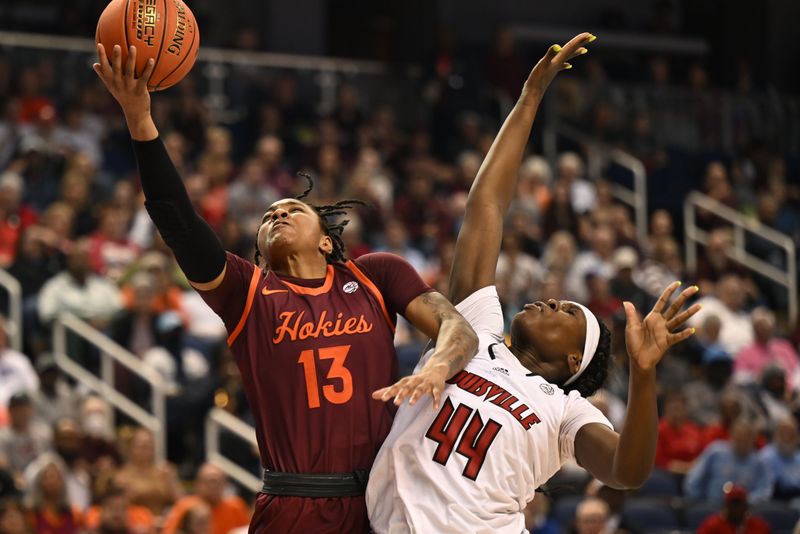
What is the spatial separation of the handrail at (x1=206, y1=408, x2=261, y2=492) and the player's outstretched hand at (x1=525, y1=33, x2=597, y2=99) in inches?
214

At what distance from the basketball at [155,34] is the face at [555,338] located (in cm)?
147

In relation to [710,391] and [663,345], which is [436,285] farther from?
[663,345]

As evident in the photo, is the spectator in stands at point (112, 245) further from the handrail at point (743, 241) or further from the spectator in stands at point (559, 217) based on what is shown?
the handrail at point (743, 241)

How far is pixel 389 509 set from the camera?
4.54 m

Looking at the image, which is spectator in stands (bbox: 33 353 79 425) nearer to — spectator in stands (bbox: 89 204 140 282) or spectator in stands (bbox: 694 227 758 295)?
spectator in stands (bbox: 89 204 140 282)

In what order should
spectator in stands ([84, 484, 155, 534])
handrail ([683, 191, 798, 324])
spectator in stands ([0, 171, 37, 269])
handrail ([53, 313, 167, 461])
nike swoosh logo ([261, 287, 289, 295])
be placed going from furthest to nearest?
handrail ([683, 191, 798, 324]) < spectator in stands ([0, 171, 37, 269]) < handrail ([53, 313, 167, 461]) < spectator in stands ([84, 484, 155, 534]) < nike swoosh logo ([261, 287, 289, 295])

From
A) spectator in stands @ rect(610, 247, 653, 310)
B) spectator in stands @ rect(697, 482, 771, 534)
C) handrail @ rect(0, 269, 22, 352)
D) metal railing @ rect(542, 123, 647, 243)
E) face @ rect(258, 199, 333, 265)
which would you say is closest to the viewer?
face @ rect(258, 199, 333, 265)

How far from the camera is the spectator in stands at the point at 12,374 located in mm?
10148

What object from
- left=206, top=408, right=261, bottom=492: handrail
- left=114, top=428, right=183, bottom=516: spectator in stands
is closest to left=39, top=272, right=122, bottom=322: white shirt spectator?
left=206, top=408, right=261, bottom=492: handrail

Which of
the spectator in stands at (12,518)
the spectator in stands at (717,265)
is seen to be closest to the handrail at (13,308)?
the spectator in stands at (12,518)

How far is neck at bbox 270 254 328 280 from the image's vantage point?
485 cm

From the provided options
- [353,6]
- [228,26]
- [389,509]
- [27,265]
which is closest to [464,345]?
[389,509]

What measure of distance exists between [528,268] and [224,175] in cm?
299

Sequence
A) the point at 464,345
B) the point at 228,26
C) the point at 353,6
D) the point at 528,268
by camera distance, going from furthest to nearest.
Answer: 1. the point at 353,6
2. the point at 228,26
3. the point at 528,268
4. the point at 464,345
